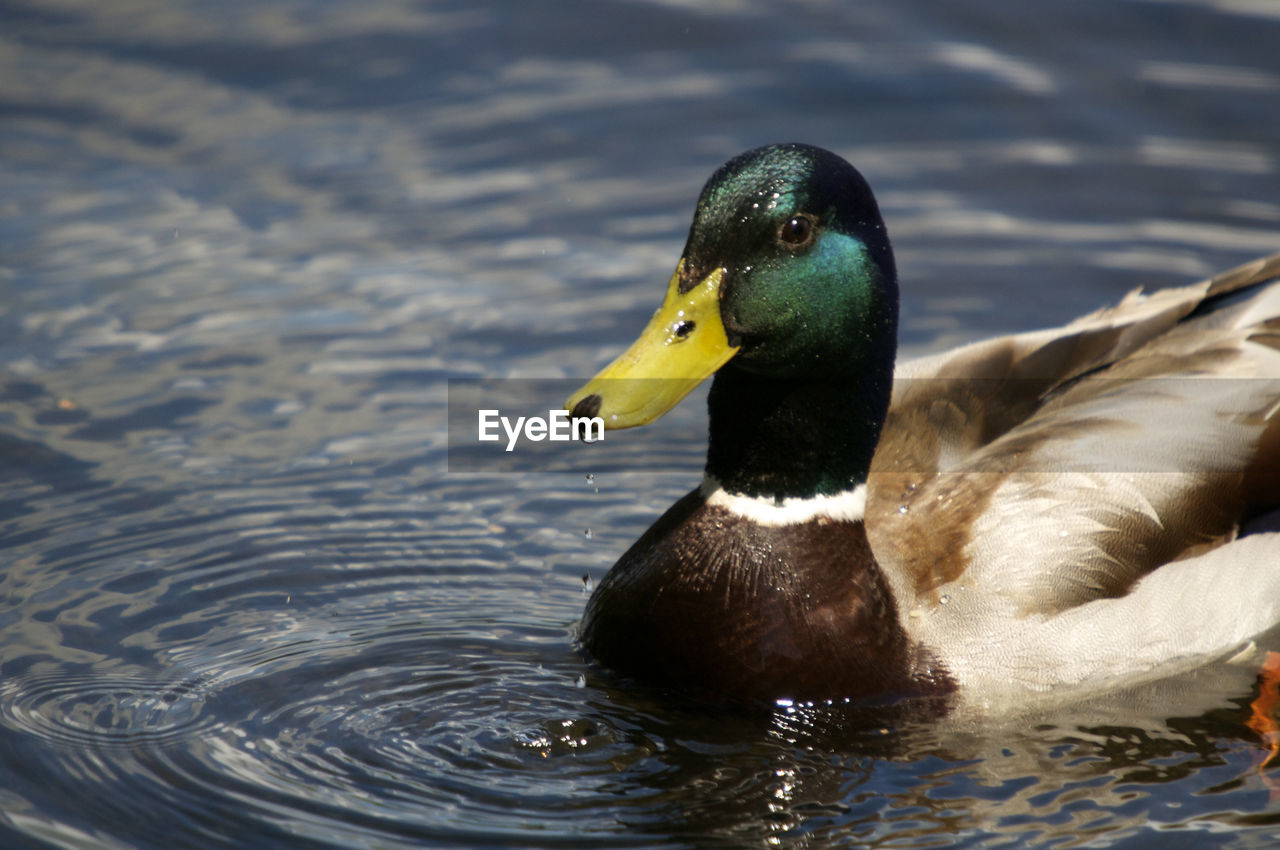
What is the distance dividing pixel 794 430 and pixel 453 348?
9.38 feet

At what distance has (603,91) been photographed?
956cm

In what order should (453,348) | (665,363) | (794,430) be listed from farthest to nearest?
(453,348) < (794,430) < (665,363)

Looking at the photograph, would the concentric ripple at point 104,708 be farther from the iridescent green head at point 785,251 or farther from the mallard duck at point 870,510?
the iridescent green head at point 785,251

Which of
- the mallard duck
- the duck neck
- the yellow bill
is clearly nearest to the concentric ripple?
the mallard duck

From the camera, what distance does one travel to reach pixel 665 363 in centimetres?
466

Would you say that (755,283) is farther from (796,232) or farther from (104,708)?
(104,708)

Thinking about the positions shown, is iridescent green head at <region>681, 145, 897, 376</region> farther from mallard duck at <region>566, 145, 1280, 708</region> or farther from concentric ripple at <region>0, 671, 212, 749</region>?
concentric ripple at <region>0, 671, 212, 749</region>

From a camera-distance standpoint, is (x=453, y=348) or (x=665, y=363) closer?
(x=665, y=363)

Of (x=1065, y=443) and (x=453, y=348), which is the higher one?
(x=453, y=348)

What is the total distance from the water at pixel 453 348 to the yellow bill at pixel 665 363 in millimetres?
952

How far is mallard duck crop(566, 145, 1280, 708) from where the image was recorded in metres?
4.71

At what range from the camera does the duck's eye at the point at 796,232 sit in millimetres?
4703

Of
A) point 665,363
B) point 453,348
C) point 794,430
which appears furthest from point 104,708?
point 453,348

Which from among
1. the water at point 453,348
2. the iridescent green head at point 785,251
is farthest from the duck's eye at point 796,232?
the water at point 453,348
